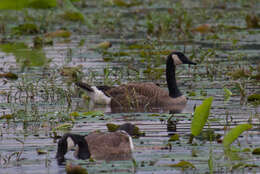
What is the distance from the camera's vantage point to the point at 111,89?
1421 cm

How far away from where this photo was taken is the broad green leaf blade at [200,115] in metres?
9.41

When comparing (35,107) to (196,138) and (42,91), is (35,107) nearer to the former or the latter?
(42,91)

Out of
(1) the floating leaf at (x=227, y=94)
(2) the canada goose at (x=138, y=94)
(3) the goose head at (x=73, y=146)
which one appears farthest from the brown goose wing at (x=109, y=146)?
(1) the floating leaf at (x=227, y=94)

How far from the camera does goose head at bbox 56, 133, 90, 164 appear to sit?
950cm

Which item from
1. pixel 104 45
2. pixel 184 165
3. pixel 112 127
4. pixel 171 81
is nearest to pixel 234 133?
pixel 184 165

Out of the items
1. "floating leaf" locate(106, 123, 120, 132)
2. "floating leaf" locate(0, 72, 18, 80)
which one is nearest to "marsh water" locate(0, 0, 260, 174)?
"floating leaf" locate(0, 72, 18, 80)

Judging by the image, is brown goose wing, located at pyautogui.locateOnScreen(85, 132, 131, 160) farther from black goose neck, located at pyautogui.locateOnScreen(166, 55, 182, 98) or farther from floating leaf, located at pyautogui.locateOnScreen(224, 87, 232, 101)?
black goose neck, located at pyautogui.locateOnScreen(166, 55, 182, 98)

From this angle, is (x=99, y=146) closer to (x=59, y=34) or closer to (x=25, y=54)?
(x=25, y=54)

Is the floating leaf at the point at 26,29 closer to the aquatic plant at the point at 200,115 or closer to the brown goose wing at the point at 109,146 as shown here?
the brown goose wing at the point at 109,146

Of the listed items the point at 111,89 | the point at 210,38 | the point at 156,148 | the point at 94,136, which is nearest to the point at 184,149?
the point at 156,148

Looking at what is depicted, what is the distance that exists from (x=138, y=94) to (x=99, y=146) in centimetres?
406

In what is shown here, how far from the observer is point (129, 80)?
15.8 metres

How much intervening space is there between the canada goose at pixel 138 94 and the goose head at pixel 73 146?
3885 mm

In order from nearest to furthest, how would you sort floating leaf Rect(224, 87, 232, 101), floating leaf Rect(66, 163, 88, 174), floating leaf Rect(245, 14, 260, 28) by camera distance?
floating leaf Rect(66, 163, 88, 174), floating leaf Rect(224, 87, 232, 101), floating leaf Rect(245, 14, 260, 28)
